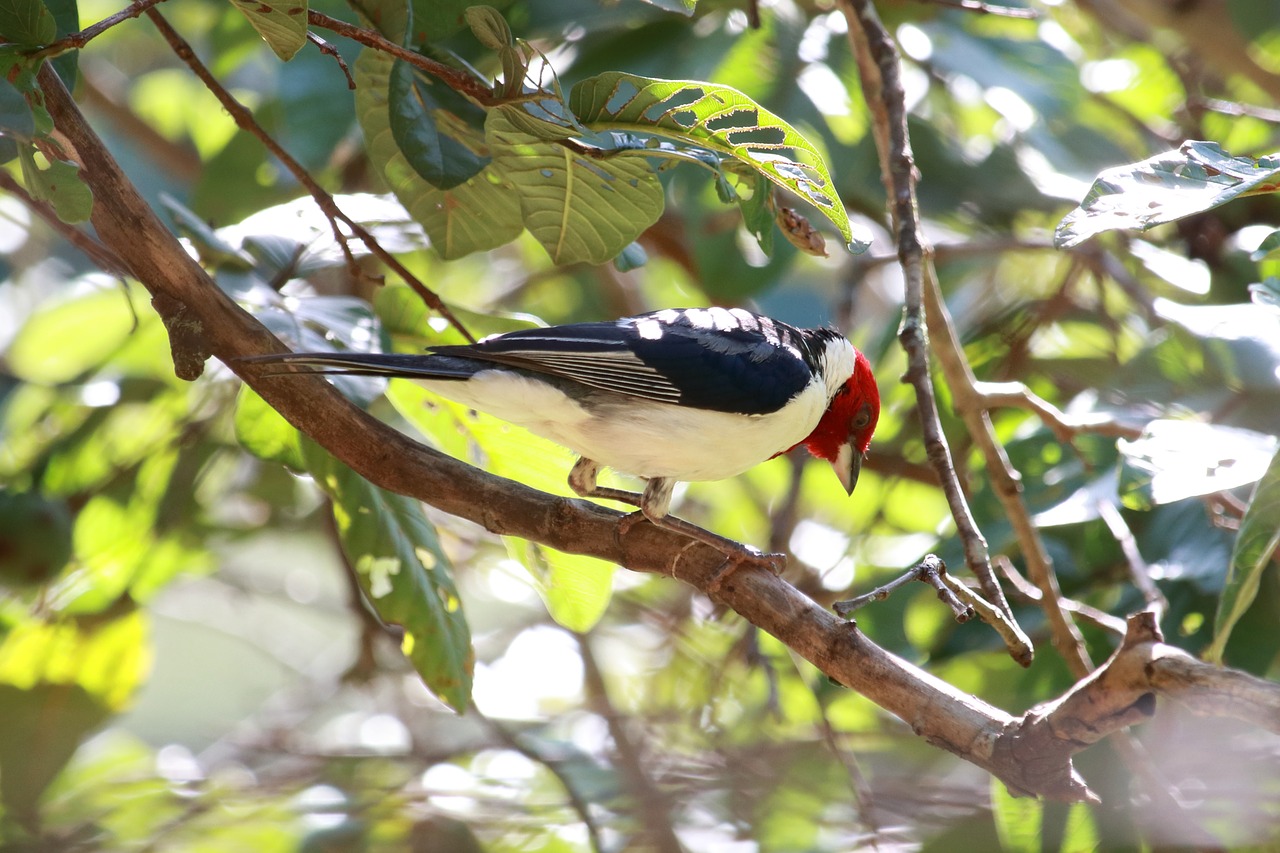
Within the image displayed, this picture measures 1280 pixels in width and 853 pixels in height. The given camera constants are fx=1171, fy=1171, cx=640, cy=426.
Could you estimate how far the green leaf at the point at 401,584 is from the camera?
2.70 m

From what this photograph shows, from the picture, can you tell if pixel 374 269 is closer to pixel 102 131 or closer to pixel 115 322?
pixel 115 322

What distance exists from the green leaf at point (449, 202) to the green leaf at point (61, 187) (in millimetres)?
815

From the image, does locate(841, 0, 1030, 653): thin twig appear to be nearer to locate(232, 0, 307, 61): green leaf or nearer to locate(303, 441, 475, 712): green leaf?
locate(303, 441, 475, 712): green leaf

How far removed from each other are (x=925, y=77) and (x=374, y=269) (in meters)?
2.12

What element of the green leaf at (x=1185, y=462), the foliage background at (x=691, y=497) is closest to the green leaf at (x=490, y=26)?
the foliage background at (x=691, y=497)

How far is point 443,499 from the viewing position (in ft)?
8.09

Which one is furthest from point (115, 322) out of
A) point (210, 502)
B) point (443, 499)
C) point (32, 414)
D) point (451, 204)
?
point (443, 499)

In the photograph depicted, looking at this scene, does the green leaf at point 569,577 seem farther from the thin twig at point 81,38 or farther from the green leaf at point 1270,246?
the green leaf at point 1270,246

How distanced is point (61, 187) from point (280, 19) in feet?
1.62

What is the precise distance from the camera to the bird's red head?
3.45 m

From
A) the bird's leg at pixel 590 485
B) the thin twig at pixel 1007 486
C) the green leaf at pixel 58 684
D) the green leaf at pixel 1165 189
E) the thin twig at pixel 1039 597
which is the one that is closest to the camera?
the green leaf at pixel 1165 189

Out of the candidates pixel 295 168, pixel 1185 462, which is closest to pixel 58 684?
pixel 295 168

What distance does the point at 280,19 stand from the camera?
2152mm

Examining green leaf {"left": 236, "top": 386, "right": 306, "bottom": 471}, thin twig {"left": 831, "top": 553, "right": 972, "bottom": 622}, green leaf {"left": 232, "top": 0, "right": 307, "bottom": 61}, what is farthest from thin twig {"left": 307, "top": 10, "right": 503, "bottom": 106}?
thin twig {"left": 831, "top": 553, "right": 972, "bottom": 622}
